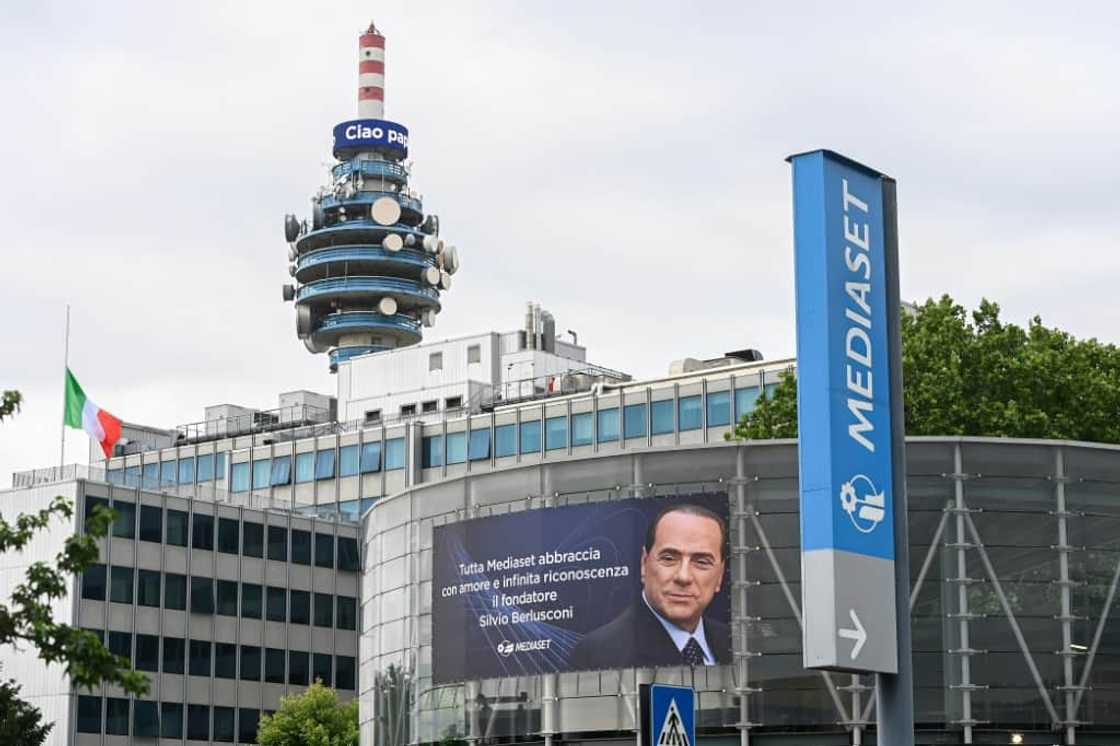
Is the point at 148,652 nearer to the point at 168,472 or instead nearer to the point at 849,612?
the point at 168,472

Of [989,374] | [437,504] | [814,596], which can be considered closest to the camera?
[814,596]

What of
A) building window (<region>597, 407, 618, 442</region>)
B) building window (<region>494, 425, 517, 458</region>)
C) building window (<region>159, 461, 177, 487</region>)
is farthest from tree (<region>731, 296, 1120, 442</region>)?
building window (<region>159, 461, 177, 487</region>)

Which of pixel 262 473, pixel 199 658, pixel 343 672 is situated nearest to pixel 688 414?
pixel 343 672

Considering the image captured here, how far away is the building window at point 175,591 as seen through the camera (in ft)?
314

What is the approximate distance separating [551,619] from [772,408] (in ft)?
94.7

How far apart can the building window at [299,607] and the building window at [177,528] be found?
7.28m

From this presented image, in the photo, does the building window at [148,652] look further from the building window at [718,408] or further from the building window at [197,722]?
the building window at [718,408]

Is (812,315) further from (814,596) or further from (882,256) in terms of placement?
(814,596)

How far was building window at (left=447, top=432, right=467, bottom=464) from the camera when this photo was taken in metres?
119

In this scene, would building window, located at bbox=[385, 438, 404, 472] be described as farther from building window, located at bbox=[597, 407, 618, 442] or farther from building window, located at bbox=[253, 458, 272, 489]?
building window, located at bbox=[597, 407, 618, 442]

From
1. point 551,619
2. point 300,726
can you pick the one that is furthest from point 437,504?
point 300,726

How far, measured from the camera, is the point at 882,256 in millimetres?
30016

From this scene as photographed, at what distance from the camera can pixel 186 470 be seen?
440 feet

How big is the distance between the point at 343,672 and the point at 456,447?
761 inches
